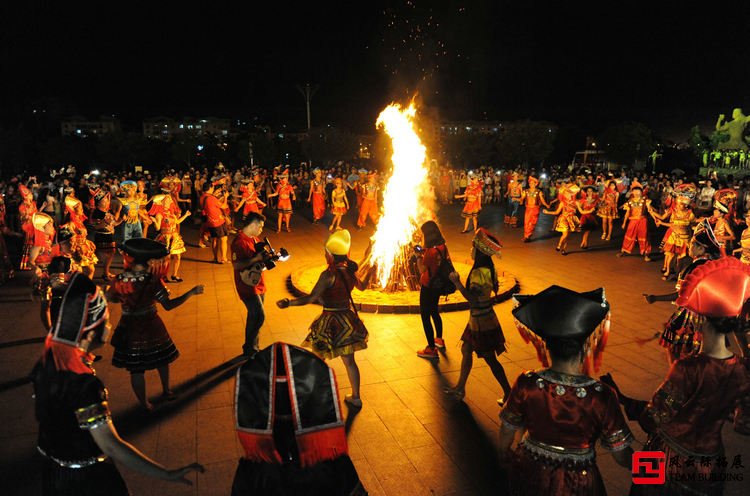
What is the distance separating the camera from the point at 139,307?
5.19 m

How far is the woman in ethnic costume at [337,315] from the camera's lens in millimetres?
5234

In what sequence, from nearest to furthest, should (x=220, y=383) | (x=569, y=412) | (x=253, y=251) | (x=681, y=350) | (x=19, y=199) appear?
(x=569, y=412) < (x=681, y=350) < (x=220, y=383) < (x=253, y=251) < (x=19, y=199)

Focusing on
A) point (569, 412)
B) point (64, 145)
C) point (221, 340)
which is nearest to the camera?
point (569, 412)

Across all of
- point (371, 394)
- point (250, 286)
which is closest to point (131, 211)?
point (250, 286)

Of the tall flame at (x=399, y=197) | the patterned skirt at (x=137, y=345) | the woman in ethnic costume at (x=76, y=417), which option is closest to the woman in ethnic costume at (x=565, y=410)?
the woman in ethnic costume at (x=76, y=417)

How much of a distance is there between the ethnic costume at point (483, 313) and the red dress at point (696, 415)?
7.45ft

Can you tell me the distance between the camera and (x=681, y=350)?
5.05 m

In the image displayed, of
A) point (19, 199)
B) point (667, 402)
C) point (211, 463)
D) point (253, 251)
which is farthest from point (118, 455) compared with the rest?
point (19, 199)

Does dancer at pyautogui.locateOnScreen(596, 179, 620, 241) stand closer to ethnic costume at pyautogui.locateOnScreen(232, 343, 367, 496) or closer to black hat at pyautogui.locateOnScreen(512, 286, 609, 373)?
black hat at pyautogui.locateOnScreen(512, 286, 609, 373)

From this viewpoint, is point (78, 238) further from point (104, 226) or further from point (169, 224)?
point (169, 224)

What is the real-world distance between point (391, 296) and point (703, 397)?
698cm

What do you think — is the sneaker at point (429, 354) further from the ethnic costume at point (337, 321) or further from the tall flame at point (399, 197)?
the tall flame at point (399, 197)

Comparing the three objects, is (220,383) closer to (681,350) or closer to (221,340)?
(221,340)

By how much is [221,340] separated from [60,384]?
500 cm
